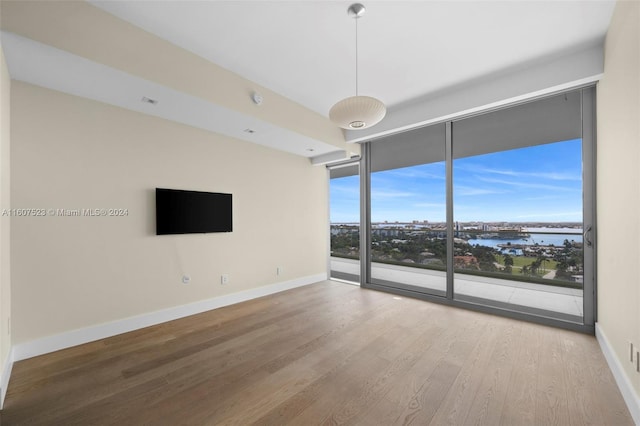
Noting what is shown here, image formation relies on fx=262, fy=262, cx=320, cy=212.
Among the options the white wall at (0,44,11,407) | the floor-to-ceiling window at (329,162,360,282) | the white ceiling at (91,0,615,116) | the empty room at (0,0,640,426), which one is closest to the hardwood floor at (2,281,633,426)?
the empty room at (0,0,640,426)

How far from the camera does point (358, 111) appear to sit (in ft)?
7.52

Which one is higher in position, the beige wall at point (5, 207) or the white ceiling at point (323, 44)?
the white ceiling at point (323, 44)

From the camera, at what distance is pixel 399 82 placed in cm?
331

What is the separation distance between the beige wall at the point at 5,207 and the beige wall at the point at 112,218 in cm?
15

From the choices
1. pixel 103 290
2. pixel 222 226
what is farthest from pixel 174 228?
pixel 103 290

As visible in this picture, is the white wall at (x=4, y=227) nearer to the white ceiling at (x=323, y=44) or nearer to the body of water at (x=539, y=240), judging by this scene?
the white ceiling at (x=323, y=44)

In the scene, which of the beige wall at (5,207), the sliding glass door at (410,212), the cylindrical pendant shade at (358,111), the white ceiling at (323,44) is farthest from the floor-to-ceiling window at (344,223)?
the beige wall at (5,207)

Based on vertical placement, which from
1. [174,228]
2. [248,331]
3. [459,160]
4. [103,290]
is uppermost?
[459,160]

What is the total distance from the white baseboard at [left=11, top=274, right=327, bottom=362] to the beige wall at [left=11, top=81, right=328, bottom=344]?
70mm

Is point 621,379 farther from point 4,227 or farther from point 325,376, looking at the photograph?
point 4,227

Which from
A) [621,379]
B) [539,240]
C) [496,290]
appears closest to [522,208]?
[539,240]

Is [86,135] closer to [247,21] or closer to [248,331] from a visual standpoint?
[247,21]

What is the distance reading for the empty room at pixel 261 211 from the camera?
193cm

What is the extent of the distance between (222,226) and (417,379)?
3.09 metres
